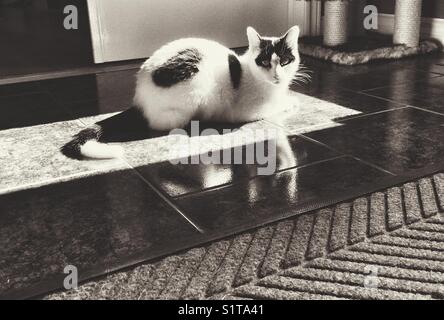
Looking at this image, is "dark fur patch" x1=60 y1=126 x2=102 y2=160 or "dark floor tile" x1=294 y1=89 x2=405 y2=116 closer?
"dark fur patch" x1=60 y1=126 x2=102 y2=160

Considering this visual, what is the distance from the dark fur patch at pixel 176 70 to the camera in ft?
6.00

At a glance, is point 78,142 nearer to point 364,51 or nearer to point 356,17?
point 364,51

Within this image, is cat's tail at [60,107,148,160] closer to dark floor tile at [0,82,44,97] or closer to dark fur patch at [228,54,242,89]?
dark fur patch at [228,54,242,89]

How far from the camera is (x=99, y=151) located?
5.42 ft

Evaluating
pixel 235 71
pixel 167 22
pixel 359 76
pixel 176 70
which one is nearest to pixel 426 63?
pixel 359 76

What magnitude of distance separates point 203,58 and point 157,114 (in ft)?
0.96

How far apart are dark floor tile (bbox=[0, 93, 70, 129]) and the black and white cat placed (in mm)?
389

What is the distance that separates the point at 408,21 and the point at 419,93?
105 cm

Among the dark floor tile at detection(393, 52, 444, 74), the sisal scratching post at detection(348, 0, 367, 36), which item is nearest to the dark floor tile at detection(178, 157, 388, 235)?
→ the dark floor tile at detection(393, 52, 444, 74)

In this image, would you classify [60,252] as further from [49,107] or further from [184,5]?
[184,5]

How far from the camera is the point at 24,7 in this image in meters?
7.18

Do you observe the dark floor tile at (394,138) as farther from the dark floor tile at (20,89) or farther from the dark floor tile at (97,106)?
the dark floor tile at (20,89)

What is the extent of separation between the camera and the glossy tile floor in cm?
115

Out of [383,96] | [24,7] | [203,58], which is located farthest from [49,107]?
[24,7]
